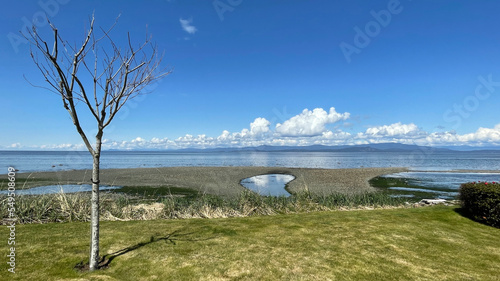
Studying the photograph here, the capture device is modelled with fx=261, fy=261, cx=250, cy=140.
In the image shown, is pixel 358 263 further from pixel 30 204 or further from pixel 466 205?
pixel 30 204

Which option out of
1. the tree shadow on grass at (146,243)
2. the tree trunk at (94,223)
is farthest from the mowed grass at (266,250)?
the tree trunk at (94,223)

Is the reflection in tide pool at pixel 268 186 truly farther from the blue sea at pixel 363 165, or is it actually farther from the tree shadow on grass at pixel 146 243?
the tree shadow on grass at pixel 146 243

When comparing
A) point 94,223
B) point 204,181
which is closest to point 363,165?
point 204,181

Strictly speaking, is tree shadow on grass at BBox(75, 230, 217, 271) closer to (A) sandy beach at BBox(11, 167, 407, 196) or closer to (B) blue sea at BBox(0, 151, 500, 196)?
(A) sandy beach at BBox(11, 167, 407, 196)

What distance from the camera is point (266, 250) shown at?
6195 mm

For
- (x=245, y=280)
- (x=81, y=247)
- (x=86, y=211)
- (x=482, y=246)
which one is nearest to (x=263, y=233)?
(x=245, y=280)

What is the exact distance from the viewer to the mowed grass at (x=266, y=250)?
506cm

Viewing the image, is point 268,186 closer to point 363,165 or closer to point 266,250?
point 266,250

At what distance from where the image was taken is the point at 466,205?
10.3 m

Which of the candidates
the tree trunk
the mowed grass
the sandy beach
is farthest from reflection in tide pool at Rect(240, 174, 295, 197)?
the tree trunk

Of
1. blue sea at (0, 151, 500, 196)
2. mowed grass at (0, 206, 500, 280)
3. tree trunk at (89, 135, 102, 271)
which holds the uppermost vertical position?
tree trunk at (89, 135, 102, 271)

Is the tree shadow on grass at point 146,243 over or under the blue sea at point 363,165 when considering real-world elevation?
over

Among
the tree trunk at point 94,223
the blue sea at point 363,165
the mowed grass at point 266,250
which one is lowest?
the blue sea at point 363,165

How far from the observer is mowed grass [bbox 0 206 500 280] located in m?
5.06
